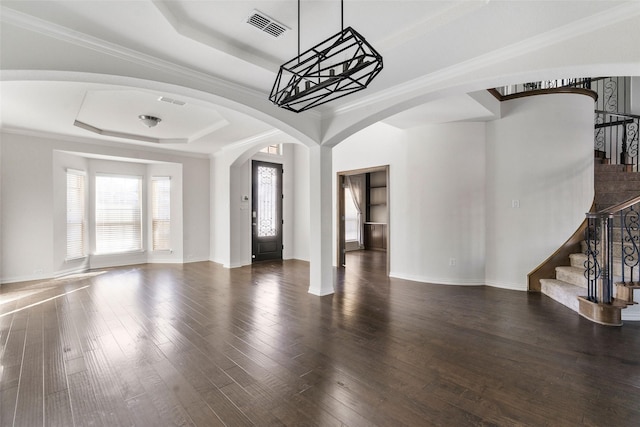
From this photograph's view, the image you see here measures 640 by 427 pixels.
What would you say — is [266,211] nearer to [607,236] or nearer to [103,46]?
[103,46]

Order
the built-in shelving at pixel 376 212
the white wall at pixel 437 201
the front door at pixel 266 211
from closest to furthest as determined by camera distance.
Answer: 1. the white wall at pixel 437 201
2. the front door at pixel 266 211
3. the built-in shelving at pixel 376 212

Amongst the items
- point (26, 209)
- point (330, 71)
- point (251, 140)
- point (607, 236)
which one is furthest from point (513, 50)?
point (26, 209)

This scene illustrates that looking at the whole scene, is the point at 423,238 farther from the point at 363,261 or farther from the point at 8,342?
the point at 8,342

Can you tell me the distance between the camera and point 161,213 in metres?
7.55

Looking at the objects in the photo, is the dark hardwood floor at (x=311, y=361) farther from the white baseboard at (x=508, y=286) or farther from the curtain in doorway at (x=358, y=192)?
the curtain in doorway at (x=358, y=192)

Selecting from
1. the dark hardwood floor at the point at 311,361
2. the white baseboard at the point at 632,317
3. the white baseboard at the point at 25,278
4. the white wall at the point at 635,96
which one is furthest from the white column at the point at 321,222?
the white wall at the point at 635,96

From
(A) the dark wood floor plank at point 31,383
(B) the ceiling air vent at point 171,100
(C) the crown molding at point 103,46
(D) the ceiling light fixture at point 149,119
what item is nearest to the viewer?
(A) the dark wood floor plank at point 31,383

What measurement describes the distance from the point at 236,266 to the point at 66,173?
13.1 ft

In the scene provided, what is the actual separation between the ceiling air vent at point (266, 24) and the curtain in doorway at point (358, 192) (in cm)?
690

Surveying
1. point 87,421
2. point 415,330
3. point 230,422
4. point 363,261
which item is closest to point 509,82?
point 415,330

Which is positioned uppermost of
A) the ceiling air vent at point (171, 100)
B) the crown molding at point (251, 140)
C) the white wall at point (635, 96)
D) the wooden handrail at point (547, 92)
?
the white wall at point (635, 96)

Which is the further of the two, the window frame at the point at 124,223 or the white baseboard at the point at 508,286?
the window frame at the point at 124,223

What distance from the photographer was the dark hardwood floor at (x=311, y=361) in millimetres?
1952

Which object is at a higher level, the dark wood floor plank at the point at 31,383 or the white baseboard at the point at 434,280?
the white baseboard at the point at 434,280
